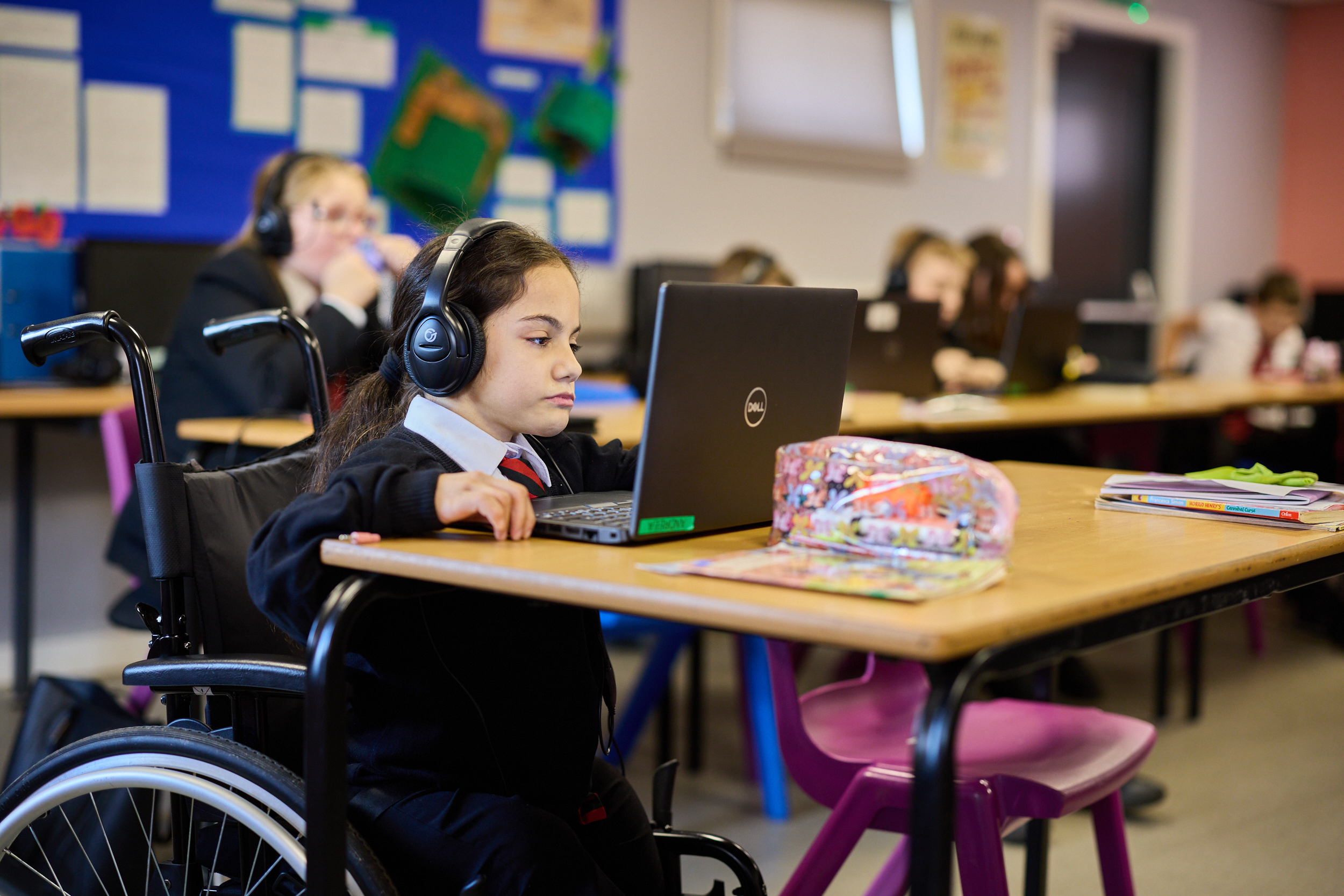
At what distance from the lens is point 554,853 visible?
1123 millimetres

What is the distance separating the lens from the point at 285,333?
1.47 m

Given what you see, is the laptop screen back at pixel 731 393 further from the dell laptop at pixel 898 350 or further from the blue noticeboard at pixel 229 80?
the blue noticeboard at pixel 229 80

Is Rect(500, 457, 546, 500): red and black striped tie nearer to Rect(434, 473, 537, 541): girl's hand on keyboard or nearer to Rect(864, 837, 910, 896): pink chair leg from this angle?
Rect(434, 473, 537, 541): girl's hand on keyboard

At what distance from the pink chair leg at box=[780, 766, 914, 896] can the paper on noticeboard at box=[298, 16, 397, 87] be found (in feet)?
9.99

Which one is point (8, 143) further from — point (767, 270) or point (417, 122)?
point (767, 270)

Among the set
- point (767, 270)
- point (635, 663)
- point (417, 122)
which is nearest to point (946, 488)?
point (767, 270)

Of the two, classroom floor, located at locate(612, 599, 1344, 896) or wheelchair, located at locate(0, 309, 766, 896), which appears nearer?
wheelchair, located at locate(0, 309, 766, 896)

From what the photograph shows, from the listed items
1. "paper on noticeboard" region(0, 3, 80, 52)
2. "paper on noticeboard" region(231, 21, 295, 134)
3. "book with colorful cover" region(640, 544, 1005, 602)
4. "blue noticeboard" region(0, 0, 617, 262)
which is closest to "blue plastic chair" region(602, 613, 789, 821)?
"blue noticeboard" region(0, 0, 617, 262)

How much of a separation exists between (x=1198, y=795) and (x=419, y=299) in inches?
74.9

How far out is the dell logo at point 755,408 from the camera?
1.14 m

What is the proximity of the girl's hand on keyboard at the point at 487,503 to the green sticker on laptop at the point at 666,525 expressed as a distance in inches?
4.3

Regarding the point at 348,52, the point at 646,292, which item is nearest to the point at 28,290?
the point at 348,52

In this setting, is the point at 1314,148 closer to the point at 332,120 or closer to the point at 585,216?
the point at 585,216

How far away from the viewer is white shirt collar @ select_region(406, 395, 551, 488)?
1.23 meters
